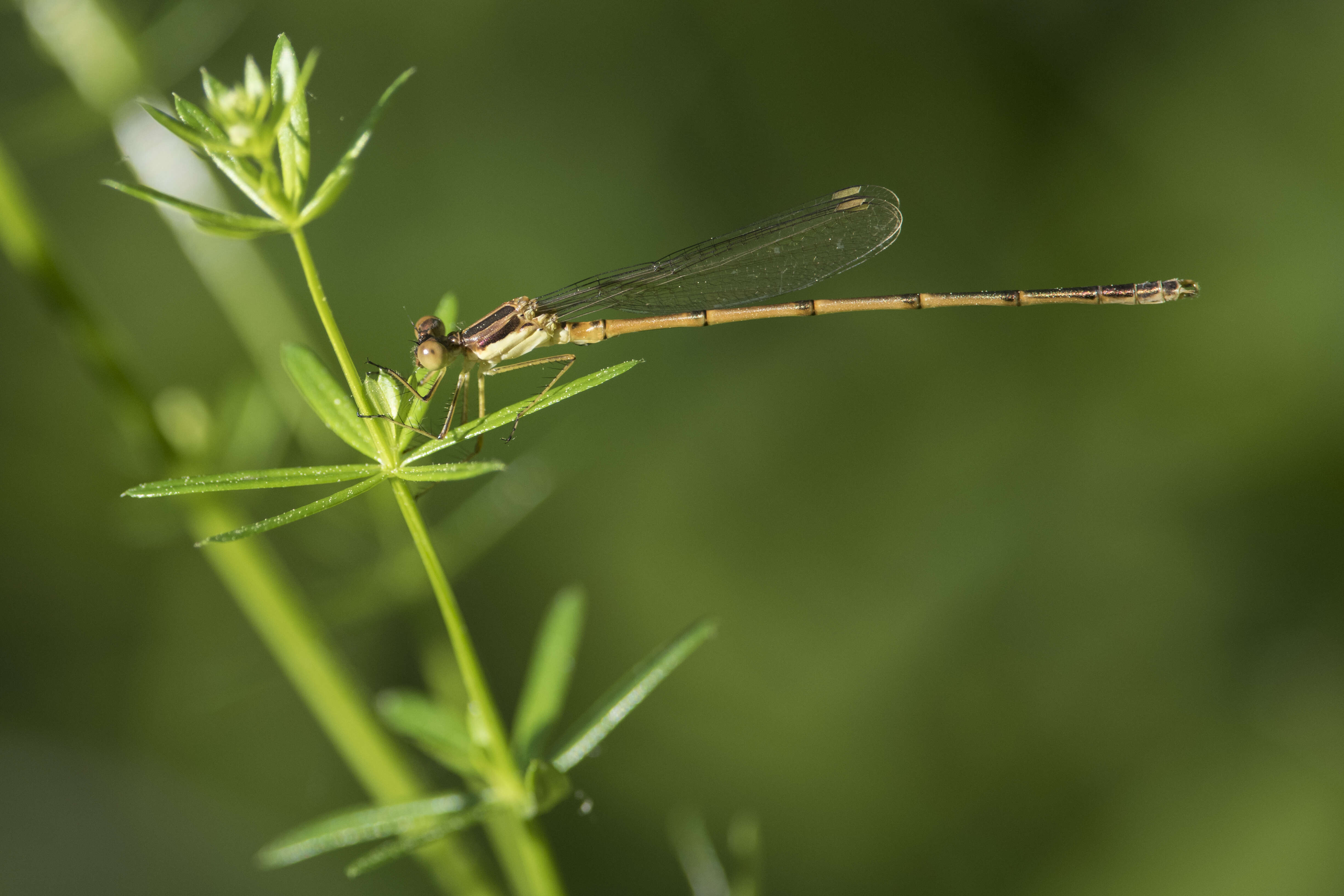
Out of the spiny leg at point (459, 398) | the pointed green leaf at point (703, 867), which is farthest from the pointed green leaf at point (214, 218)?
the pointed green leaf at point (703, 867)

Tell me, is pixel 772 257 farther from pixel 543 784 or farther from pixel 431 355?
pixel 543 784

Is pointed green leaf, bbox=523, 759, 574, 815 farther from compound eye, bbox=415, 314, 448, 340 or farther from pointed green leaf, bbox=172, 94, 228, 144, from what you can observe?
compound eye, bbox=415, 314, 448, 340

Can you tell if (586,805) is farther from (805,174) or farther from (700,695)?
(805,174)

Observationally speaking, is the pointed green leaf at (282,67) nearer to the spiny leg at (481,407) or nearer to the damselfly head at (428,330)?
the spiny leg at (481,407)

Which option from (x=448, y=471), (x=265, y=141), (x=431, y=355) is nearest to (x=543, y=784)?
(x=448, y=471)

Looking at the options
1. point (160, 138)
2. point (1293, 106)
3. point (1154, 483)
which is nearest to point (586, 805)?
point (160, 138)
